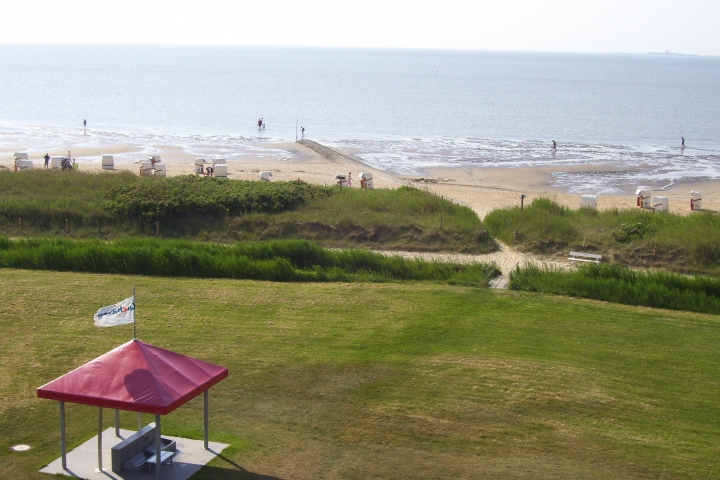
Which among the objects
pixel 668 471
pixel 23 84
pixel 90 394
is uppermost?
pixel 23 84

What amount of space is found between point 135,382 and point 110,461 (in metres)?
1.52

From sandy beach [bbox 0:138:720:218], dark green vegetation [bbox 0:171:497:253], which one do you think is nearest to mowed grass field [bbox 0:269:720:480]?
dark green vegetation [bbox 0:171:497:253]

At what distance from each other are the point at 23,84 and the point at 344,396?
147465 mm

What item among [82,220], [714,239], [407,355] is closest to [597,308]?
[407,355]

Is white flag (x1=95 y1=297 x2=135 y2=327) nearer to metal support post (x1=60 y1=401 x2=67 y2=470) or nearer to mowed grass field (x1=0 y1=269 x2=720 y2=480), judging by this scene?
metal support post (x1=60 y1=401 x2=67 y2=470)

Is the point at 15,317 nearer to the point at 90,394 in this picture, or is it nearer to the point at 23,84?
the point at 90,394

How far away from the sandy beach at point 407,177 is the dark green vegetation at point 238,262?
1105 centimetres

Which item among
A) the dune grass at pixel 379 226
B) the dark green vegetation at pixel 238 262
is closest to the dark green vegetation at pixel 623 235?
the dune grass at pixel 379 226

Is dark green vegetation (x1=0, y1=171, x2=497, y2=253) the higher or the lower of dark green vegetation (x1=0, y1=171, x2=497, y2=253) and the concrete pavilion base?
the higher

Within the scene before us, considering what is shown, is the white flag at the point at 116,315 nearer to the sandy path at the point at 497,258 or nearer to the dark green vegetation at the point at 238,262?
the dark green vegetation at the point at 238,262

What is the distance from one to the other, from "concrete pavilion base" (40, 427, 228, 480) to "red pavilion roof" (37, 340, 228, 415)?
108cm

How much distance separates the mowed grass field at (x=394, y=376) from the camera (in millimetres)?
12609

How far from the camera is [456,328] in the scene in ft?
62.9

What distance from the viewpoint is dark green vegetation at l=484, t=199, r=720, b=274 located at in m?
27.4
